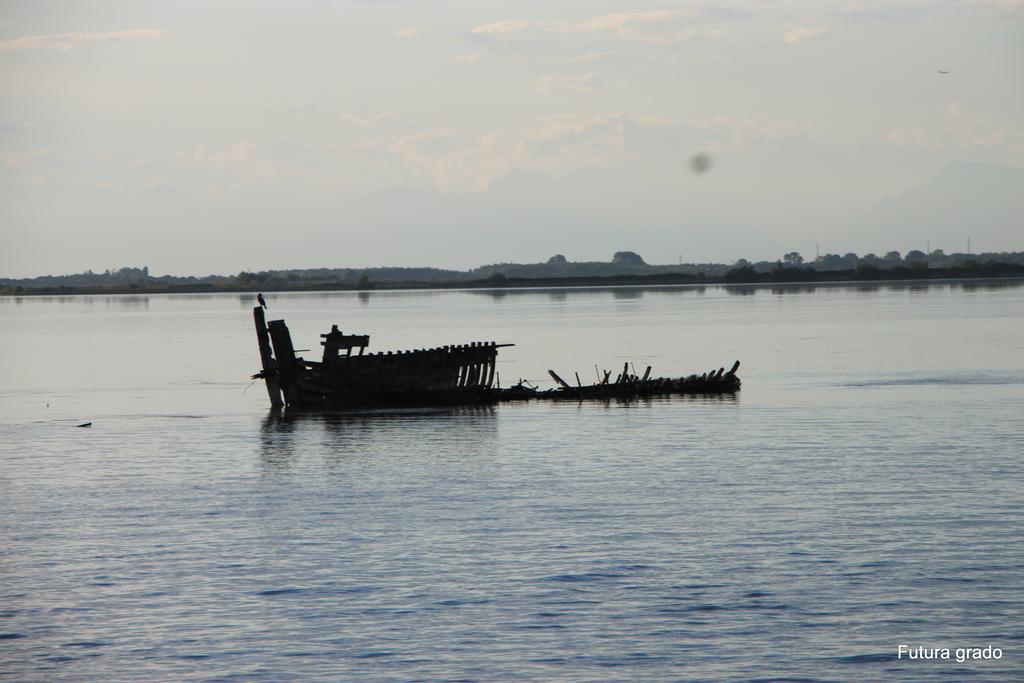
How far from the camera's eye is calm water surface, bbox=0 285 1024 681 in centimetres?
1816

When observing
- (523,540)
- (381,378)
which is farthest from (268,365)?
(523,540)

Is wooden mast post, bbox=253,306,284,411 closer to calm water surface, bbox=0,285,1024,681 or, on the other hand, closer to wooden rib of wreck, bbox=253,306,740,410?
wooden rib of wreck, bbox=253,306,740,410

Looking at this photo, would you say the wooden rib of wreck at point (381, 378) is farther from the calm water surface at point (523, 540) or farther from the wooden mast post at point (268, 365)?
the calm water surface at point (523, 540)

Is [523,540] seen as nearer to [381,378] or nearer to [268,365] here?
[381,378]

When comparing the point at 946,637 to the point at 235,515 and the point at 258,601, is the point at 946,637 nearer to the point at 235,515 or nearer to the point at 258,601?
the point at 258,601

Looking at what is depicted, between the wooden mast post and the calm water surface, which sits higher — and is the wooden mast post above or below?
above

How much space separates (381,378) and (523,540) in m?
26.7

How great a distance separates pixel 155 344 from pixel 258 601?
89.4 metres

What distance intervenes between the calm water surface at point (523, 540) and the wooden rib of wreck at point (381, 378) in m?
1.28

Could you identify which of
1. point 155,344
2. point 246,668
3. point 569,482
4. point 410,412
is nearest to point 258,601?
point 246,668

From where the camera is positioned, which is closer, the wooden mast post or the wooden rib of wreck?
the wooden mast post

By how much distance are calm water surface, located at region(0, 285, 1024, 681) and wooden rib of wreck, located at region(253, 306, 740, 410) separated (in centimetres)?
128

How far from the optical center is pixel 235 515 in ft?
94.0

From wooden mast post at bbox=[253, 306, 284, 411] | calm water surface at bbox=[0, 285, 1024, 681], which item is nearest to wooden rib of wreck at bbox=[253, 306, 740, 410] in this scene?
wooden mast post at bbox=[253, 306, 284, 411]
